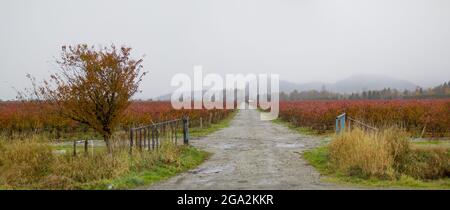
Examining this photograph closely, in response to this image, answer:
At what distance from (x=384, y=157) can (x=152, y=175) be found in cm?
612

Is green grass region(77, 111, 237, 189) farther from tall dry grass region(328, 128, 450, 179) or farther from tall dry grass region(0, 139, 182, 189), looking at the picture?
tall dry grass region(328, 128, 450, 179)

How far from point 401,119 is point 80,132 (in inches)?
799

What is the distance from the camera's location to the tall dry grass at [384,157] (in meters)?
10.9

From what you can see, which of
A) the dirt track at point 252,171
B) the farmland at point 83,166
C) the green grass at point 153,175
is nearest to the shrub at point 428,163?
the dirt track at point 252,171

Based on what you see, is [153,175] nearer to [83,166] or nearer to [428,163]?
[83,166]

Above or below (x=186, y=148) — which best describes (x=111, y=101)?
above

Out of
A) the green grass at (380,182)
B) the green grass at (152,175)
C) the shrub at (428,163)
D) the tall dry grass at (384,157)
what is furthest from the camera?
the shrub at (428,163)

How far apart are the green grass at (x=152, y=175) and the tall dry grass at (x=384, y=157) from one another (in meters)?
4.43

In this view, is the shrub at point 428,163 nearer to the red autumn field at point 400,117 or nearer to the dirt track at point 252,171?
the dirt track at point 252,171

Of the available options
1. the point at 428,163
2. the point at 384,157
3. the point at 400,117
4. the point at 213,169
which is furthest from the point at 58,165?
the point at 400,117
